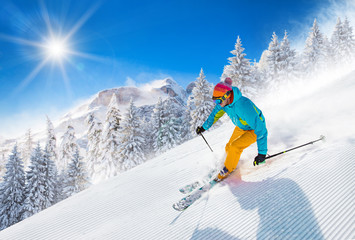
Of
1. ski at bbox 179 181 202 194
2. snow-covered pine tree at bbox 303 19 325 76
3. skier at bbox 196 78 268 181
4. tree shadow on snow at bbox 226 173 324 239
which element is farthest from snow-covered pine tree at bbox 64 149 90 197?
snow-covered pine tree at bbox 303 19 325 76

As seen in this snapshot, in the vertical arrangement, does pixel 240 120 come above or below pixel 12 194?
below

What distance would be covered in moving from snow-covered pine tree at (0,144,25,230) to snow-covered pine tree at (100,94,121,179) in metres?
9.34

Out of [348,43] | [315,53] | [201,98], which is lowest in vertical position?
[348,43]

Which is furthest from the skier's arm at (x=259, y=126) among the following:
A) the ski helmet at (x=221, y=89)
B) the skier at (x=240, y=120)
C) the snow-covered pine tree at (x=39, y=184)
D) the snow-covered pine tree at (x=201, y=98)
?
the snow-covered pine tree at (x=39, y=184)

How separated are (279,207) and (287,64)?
97.1ft

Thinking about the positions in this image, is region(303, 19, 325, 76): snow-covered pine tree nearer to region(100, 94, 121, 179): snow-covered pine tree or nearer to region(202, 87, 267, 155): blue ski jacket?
region(100, 94, 121, 179): snow-covered pine tree

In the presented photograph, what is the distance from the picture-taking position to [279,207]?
232 centimetres

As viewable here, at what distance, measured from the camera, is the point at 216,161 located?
4.41 metres

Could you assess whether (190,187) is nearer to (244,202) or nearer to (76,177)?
(244,202)

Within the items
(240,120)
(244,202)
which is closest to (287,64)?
(240,120)

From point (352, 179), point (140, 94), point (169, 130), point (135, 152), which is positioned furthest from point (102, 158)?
point (140, 94)

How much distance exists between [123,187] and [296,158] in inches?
148

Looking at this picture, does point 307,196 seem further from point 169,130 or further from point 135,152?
point 169,130

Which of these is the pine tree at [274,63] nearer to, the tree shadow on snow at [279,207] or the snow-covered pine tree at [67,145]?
the tree shadow on snow at [279,207]
